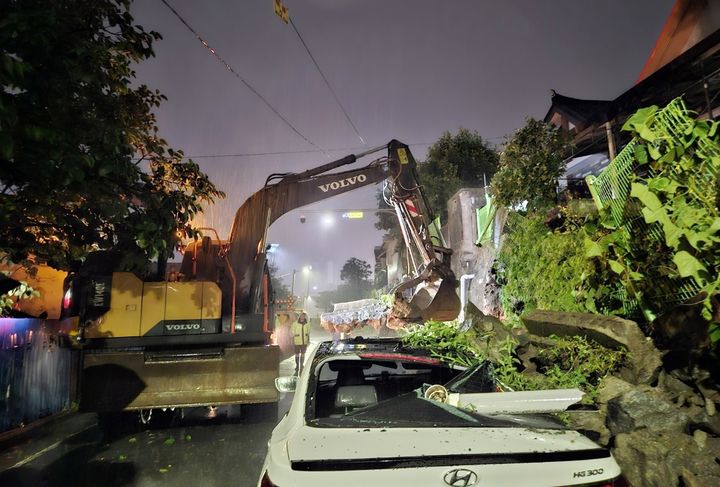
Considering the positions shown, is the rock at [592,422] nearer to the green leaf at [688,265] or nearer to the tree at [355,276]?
the green leaf at [688,265]

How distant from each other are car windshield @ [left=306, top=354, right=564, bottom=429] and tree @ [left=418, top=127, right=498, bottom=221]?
72.6ft

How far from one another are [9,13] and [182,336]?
16.3 feet

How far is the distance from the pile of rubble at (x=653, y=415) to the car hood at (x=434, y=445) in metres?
1.13

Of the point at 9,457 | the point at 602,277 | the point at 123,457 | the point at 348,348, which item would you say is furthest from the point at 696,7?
the point at 9,457

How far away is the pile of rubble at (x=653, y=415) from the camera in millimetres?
3201

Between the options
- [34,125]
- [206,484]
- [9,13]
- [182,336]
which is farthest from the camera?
[182,336]

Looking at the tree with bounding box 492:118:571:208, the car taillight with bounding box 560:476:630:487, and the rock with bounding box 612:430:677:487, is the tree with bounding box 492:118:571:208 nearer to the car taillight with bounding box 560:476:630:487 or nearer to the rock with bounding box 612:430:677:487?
the rock with bounding box 612:430:677:487

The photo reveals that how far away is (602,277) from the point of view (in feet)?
16.7

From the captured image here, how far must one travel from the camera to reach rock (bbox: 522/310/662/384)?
3980 millimetres

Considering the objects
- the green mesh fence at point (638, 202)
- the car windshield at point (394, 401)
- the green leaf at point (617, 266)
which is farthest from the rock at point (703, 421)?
the car windshield at point (394, 401)

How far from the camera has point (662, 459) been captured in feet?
10.7

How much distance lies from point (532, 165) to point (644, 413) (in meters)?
7.31

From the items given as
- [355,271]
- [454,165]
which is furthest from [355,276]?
[454,165]

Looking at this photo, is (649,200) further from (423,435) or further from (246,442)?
(246,442)
